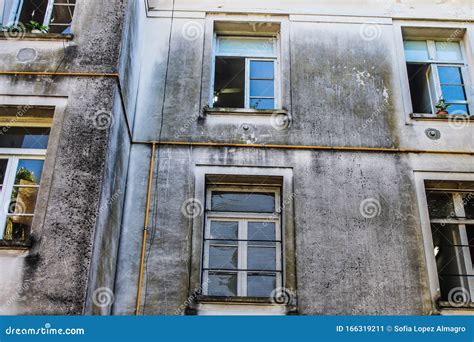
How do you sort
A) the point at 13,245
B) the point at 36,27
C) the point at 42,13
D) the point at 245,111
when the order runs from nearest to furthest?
the point at 13,245
the point at 36,27
the point at 245,111
the point at 42,13

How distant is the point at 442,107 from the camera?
1021 cm

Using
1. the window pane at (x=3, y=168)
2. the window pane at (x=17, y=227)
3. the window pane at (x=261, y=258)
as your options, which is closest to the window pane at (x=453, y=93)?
the window pane at (x=261, y=258)

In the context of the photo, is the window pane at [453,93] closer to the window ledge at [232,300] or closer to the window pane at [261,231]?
the window pane at [261,231]

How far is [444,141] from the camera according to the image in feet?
32.2

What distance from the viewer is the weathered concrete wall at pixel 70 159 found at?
711cm

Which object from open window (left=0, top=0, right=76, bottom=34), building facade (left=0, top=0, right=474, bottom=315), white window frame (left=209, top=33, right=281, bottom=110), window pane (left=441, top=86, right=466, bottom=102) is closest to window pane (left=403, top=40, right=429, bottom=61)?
building facade (left=0, top=0, right=474, bottom=315)

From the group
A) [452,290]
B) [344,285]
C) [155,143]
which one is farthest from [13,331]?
[452,290]

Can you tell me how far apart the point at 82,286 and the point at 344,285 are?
370 centimetres

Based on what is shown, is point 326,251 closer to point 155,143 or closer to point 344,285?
point 344,285

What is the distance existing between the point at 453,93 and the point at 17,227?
7713 mm

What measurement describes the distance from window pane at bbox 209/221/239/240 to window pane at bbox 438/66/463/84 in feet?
15.8

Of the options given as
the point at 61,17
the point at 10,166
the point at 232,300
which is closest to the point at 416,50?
the point at 232,300

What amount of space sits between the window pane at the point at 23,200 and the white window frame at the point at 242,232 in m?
2.57

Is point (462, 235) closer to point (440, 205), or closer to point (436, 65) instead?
point (440, 205)
